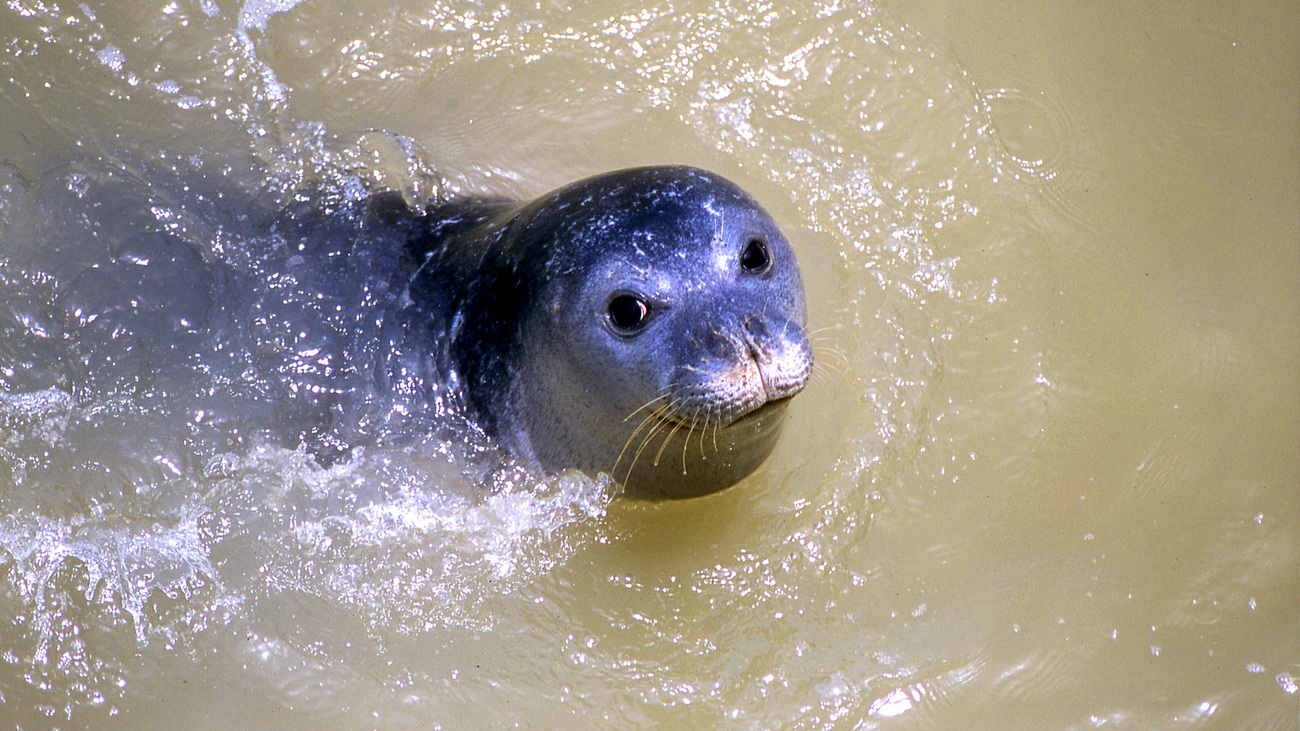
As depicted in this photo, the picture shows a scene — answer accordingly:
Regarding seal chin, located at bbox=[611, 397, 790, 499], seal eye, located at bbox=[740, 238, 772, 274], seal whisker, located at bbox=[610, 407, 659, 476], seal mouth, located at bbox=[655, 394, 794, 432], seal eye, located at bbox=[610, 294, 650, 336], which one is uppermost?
seal eye, located at bbox=[740, 238, 772, 274]

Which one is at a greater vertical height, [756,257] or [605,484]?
[756,257]

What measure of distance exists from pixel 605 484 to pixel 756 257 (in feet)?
3.16

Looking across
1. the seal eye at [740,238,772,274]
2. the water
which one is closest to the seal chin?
the water

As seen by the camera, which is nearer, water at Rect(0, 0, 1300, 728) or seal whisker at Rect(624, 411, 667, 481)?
seal whisker at Rect(624, 411, 667, 481)

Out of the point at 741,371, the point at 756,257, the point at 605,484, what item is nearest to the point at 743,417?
the point at 741,371

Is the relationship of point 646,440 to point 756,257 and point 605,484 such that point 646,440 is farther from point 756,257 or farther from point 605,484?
point 756,257

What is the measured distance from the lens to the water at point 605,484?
329cm

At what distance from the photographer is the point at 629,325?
3.01 m

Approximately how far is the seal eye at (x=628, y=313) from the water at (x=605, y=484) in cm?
77

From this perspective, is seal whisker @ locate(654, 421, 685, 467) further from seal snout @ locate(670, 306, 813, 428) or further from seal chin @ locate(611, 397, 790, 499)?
seal snout @ locate(670, 306, 813, 428)

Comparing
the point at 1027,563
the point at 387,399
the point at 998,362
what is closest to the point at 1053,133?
the point at 998,362

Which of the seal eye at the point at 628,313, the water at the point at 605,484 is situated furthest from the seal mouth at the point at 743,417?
the water at the point at 605,484

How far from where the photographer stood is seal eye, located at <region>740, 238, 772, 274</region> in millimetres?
3039

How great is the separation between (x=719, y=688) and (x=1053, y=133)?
2791 millimetres
